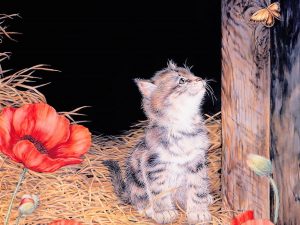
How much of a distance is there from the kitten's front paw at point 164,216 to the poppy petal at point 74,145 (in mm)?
490

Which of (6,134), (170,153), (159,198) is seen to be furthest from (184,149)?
(6,134)

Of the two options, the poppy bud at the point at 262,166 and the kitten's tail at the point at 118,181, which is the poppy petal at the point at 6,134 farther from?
the kitten's tail at the point at 118,181

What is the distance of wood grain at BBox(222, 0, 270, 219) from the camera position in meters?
1.70

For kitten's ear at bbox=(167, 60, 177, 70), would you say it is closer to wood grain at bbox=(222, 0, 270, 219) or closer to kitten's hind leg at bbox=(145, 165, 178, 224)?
wood grain at bbox=(222, 0, 270, 219)

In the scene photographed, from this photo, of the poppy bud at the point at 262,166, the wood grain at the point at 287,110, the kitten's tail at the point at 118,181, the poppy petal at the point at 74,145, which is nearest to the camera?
the poppy bud at the point at 262,166

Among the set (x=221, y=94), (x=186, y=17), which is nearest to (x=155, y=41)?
(x=186, y=17)

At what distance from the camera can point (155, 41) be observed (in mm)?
1722

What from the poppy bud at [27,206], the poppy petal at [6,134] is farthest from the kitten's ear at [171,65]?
the poppy bud at [27,206]

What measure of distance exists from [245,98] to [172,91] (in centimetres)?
19

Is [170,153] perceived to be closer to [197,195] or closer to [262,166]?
[197,195]

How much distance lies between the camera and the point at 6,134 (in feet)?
4.28

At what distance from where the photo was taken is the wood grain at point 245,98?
170cm

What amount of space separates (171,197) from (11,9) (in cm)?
66

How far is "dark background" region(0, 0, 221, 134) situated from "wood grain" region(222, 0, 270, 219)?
1.9 inches
